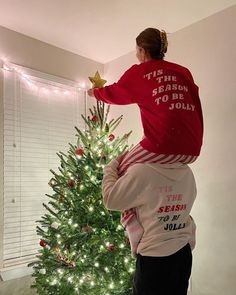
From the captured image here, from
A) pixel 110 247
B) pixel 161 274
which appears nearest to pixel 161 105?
pixel 161 274

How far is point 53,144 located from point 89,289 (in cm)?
164

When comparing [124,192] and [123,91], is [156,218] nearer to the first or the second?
[124,192]

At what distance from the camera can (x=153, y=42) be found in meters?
1.30

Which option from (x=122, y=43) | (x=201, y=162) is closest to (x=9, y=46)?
(x=122, y=43)

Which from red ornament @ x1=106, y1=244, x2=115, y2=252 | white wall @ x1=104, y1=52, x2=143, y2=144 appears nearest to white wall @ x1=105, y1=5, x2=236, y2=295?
white wall @ x1=104, y1=52, x2=143, y2=144

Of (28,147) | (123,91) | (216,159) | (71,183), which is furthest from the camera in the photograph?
(28,147)

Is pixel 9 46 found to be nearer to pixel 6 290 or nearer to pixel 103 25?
pixel 103 25

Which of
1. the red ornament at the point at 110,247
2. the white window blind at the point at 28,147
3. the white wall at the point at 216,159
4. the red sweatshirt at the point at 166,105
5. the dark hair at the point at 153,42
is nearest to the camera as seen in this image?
the red sweatshirt at the point at 166,105

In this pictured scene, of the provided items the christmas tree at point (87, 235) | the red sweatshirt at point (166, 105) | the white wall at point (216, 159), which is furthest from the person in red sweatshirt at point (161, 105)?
the white wall at point (216, 159)

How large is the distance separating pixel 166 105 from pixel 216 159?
1.41m

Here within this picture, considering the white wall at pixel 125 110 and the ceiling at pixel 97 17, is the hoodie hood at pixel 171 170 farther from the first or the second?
the white wall at pixel 125 110

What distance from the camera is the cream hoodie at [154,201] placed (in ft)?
4.01

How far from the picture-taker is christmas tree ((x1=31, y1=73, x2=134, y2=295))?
5.84ft

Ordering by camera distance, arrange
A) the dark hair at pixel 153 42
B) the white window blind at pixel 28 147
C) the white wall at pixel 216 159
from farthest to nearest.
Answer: the white window blind at pixel 28 147, the white wall at pixel 216 159, the dark hair at pixel 153 42
